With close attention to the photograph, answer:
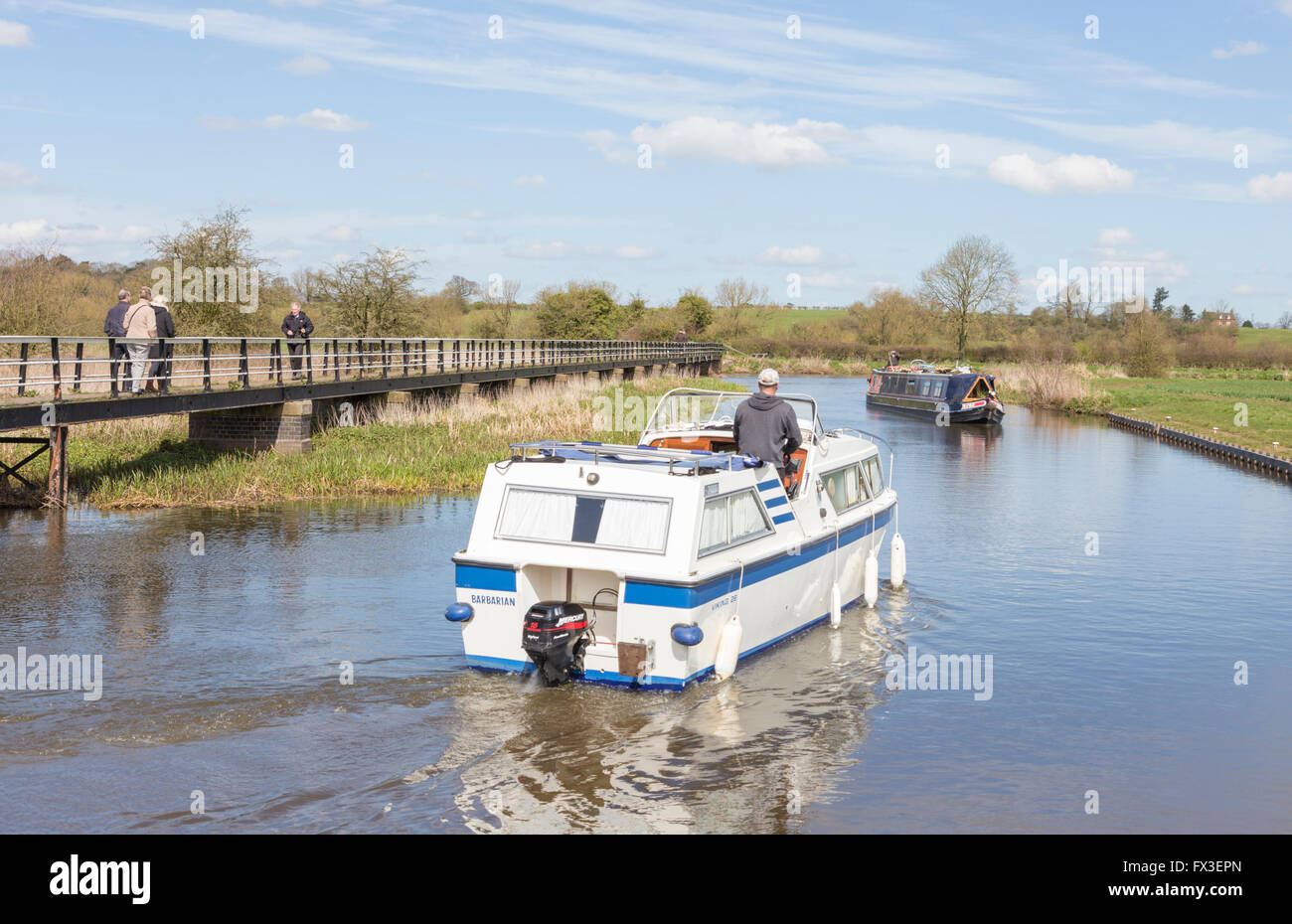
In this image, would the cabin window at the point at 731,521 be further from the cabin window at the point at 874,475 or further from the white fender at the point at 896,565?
the white fender at the point at 896,565

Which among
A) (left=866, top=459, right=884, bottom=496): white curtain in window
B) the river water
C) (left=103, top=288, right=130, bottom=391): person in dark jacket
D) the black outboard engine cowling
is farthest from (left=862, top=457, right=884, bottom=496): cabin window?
(left=103, top=288, right=130, bottom=391): person in dark jacket

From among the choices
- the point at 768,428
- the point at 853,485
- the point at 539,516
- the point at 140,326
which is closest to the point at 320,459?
the point at 140,326

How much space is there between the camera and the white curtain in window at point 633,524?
1066 cm

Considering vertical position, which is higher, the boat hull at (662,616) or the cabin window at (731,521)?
the cabin window at (731,521)

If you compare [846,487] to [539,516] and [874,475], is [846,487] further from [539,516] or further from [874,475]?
[539,516]

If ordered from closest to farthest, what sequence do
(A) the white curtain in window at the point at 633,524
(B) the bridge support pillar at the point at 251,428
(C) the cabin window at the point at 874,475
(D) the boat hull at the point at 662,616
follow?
(D) the boat hull at the point at 662,616
(A) the white curtain in window at the point at 633,524
(C) the cabin window at the point at 874,475
(B) the bridge support pillar at the point at 251,428

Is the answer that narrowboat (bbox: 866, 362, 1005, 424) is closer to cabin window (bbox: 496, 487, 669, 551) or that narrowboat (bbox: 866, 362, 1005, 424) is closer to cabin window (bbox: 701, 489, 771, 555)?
cabin window (bbox: 701, 489, 771, 555)

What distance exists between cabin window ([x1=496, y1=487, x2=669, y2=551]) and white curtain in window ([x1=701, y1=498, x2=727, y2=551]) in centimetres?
36

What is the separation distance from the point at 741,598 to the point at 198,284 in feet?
97.5

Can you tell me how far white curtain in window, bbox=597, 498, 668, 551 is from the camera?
10.7 metres

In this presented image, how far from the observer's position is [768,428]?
12.7m

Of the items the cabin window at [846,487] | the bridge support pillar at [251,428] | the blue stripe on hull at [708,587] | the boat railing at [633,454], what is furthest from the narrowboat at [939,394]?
the boat railing at [633,454]

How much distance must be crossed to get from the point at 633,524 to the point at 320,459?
14.9 metres

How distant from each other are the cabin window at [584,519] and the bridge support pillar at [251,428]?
15.3 meters
